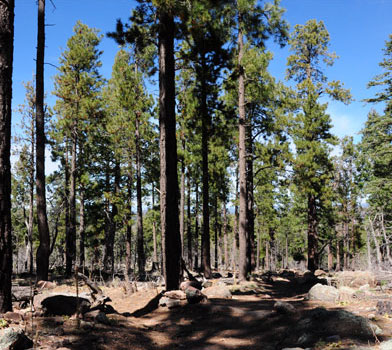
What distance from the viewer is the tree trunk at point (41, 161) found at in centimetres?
1169

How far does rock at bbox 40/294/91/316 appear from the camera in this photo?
6.09m

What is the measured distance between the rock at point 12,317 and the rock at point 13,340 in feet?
3.70

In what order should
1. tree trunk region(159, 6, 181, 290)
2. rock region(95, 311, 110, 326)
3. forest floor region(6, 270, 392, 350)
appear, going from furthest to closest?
1. tree trunk region(159, 6, 181, 290)
2. rock region(95, 311, 110, 326)
3. forest floor region(6, 270, 392, 350)

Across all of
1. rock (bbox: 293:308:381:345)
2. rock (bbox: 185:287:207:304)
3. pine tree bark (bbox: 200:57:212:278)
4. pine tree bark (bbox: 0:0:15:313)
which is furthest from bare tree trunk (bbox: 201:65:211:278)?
pine tree bark (bbox: 0:0:15:313)

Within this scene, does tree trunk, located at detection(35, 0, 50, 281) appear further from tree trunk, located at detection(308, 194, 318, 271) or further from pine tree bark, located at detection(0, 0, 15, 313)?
tree trunk, located at detection(308, 194, 318, 271)

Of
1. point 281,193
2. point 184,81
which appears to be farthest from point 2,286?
point 281,193

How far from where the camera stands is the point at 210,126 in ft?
52.0

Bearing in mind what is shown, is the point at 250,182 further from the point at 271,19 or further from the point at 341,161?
the point at 341,161

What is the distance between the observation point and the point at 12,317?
5086 millimetres

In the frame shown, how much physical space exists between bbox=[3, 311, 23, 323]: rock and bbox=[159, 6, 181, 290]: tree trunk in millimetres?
3959

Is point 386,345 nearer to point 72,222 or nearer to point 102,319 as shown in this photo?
point 102,319

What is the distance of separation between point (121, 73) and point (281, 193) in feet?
77.1

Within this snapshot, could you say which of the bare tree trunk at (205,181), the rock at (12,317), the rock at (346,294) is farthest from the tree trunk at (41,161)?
the rock at (346,294)

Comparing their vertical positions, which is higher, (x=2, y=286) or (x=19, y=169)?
(x=19, y=169)
